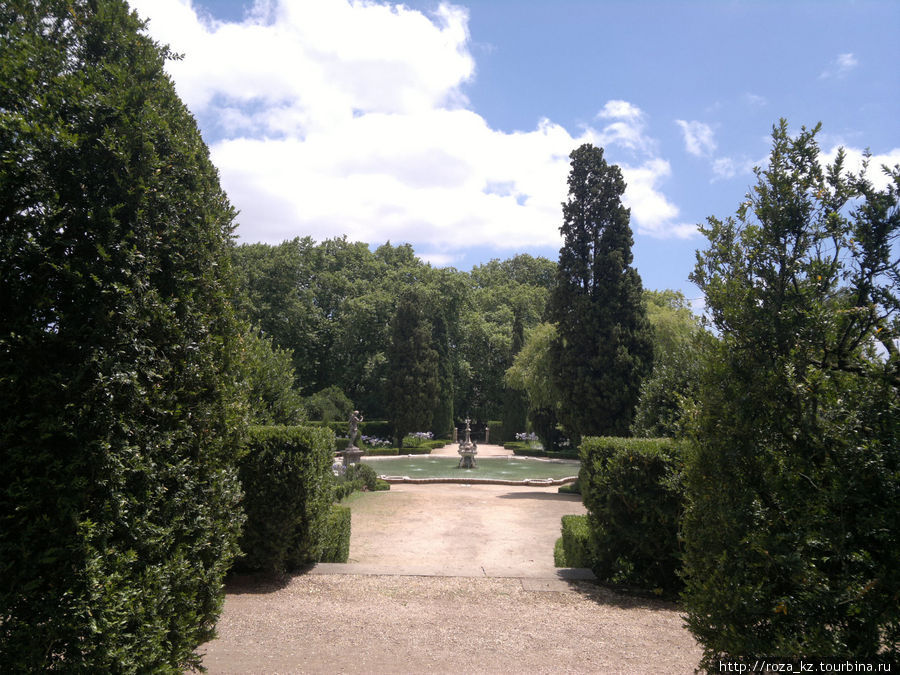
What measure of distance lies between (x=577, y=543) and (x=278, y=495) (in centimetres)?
400

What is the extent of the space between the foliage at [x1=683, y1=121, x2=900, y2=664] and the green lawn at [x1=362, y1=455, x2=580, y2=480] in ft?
53.6

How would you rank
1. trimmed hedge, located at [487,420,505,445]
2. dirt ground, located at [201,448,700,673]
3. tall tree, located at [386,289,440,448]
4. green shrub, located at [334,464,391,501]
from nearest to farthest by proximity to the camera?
dirt ground, located at [201,448,700,673]
green shrub, located at [334,464,391,501]
tall tree, located at [386,289,440,448]
trimmed hedge, located at [487,420,505,445]

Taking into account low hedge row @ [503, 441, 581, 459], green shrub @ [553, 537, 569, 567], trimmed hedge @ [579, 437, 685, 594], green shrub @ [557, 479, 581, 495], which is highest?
trimmed hedge @ [579, 437, 685, 594]

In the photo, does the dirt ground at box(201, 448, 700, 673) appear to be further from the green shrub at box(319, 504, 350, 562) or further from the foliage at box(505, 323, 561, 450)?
the foliage at box(505, 323, 561, 450)

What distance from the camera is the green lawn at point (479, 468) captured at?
20.0m

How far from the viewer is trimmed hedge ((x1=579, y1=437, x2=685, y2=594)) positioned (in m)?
6.21

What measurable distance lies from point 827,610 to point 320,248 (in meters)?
39.2

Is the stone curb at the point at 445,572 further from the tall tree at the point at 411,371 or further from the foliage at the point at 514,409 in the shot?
the foliage at the point at 514,409

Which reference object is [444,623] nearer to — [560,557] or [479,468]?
[560,557]

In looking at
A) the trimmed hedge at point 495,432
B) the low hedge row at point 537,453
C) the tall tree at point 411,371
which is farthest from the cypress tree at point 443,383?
the low hedge row at point 537,453

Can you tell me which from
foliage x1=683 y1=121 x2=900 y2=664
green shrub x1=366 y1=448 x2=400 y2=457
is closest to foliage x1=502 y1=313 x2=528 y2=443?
green shrub x1=366 y1=448 x2=400 y2=457

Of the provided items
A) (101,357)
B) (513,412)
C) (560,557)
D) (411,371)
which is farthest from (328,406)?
(101,357)

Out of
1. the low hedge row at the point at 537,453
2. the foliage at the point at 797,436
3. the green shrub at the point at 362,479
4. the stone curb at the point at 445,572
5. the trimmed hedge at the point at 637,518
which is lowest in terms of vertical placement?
the low hedge row at the point at 537,453

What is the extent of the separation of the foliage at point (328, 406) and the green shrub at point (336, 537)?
57.0ft
